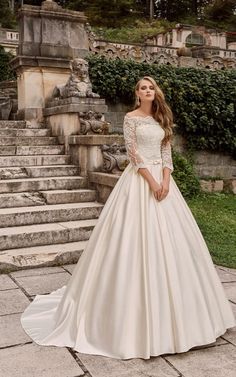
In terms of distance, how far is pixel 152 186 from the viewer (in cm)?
294

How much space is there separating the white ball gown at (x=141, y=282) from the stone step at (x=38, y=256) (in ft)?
4.59

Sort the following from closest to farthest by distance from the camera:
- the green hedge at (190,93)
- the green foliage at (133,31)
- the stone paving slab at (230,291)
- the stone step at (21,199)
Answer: the stone paving slab at (230,291)
the stone step at (21,199)
the green hedge at (190,93)
the green foliage at (133,31)

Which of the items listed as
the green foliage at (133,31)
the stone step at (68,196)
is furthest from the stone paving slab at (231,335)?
the green foliage at (133,31)

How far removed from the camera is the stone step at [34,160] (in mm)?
6180

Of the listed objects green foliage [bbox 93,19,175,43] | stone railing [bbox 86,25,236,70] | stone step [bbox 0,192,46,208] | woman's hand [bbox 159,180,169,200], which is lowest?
stone step [bbox 0,192,46,208]

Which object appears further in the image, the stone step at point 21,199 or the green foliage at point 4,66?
the green foliage at point 4,66

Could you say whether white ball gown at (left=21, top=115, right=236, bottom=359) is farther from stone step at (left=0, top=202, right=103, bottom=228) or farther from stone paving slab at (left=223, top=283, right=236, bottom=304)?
stone step at (left=0, top=202, right=103, bottom=228)

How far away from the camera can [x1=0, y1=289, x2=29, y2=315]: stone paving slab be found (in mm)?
3479

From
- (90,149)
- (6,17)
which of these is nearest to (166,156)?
(90,149)

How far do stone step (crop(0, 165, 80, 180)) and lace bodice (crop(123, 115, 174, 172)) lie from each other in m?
3.30

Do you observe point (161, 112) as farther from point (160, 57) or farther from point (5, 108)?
point (160, 57)

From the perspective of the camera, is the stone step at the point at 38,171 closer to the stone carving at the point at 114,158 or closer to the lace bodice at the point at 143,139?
the stone carving at the point at 114,158

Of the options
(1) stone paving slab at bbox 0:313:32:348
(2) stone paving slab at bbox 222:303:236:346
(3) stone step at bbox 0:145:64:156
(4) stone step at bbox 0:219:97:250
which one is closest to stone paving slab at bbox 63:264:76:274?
(4) stone step at bbox 0:219:97:250

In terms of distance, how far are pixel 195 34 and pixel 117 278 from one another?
99.8ft
